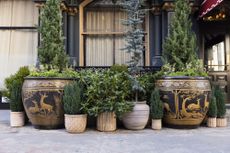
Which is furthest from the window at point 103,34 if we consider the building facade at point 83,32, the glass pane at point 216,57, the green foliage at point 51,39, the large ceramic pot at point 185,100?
the large ceramic pot at point 185,100

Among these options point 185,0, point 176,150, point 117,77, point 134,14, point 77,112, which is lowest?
point 176,150

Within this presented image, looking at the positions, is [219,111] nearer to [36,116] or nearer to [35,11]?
[36,116]

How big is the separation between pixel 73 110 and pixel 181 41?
339 cm

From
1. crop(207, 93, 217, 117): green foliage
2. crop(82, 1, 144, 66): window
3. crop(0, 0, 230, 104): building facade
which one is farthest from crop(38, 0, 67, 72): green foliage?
crop(207, 93, 217, 117): green foliage

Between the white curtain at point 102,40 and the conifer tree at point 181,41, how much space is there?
2.60m

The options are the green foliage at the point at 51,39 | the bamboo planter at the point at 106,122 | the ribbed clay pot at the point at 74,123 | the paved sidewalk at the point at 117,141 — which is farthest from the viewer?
the green foliage at the point at 51,39

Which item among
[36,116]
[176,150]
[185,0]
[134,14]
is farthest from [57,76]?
[185,0]

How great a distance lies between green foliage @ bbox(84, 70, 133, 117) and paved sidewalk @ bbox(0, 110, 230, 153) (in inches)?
21.0

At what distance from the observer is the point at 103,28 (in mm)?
10258

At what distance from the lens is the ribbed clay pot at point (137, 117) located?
674 centimetres

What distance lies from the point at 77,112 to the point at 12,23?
5423 millimetres

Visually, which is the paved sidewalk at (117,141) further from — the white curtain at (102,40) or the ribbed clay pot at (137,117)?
the white curtain at (102,40)

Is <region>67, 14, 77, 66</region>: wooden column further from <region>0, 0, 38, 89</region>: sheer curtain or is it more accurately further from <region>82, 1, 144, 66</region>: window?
<region>0, 0, 38, 89</region>: sheer curtain

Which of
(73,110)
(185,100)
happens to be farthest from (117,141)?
(185,100)
